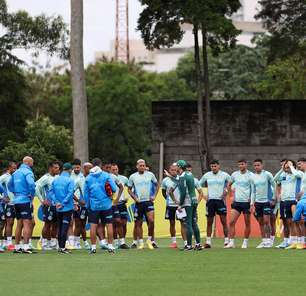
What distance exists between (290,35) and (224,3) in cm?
581

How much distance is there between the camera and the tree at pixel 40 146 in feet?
170

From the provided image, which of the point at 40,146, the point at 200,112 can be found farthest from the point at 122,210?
the point at 40,146

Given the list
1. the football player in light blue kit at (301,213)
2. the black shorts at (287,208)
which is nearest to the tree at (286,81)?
the black shorts at (287,208)

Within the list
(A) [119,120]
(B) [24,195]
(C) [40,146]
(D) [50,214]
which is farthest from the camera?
(A) [119,120]

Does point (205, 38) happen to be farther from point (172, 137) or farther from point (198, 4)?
point (172, 137)

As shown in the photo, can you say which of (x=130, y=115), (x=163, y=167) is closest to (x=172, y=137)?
(x=163, y=167)

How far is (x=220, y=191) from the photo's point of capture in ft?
87.8

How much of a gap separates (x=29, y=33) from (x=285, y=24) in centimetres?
1220

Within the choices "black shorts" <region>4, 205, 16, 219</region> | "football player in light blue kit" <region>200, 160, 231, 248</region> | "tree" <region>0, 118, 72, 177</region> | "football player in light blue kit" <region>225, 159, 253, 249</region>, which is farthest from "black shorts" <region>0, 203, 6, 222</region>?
"tree" <region>0, 118, 72, 177</region>

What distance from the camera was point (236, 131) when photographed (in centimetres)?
5275

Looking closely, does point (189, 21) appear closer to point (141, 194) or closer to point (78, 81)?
point (78, 81)

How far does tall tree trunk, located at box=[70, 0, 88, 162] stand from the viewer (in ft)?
116

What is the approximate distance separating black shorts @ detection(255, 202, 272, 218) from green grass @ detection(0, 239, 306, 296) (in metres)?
2.24

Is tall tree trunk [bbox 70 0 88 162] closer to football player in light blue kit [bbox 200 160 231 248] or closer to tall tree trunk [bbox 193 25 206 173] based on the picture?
football player in light blue kit [bbox 200 160 231 248]
